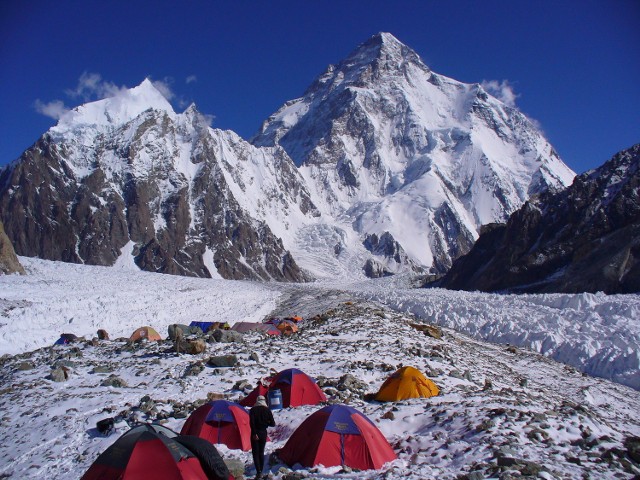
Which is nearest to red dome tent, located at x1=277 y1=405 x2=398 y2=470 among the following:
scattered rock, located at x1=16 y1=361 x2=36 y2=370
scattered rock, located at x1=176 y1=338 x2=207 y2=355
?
scattered rock, located at x1=176 y1=338 x2=207 y2=355

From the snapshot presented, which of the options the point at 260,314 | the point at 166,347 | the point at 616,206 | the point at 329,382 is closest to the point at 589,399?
the point at 329,382

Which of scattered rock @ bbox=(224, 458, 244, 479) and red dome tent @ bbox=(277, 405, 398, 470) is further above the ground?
red dome tent @ bbox=(277, 405, 398, 470)

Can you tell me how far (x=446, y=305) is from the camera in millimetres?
40656

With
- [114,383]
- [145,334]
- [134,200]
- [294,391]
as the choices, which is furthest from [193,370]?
[134,200]

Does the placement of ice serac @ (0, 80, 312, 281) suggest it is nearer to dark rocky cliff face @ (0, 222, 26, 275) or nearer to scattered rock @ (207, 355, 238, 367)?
dark rocky cliff face @ (0, 222, 26, 275)

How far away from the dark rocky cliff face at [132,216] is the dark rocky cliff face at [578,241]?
97.4 meters

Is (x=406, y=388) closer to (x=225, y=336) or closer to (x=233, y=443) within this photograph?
(x=233, y=443)

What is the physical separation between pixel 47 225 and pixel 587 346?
15359cm

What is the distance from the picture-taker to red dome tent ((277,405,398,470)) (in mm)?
9312

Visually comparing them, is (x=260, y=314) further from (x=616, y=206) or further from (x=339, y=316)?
(x=616, y=206)

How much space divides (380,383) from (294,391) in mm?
3634

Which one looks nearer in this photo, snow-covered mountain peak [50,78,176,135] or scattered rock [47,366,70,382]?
scattered rock [47,366,70,382]

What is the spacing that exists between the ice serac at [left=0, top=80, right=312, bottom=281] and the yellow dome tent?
448 feet

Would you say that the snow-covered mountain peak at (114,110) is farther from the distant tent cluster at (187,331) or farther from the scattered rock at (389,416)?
the scattered rock at (389,416)
